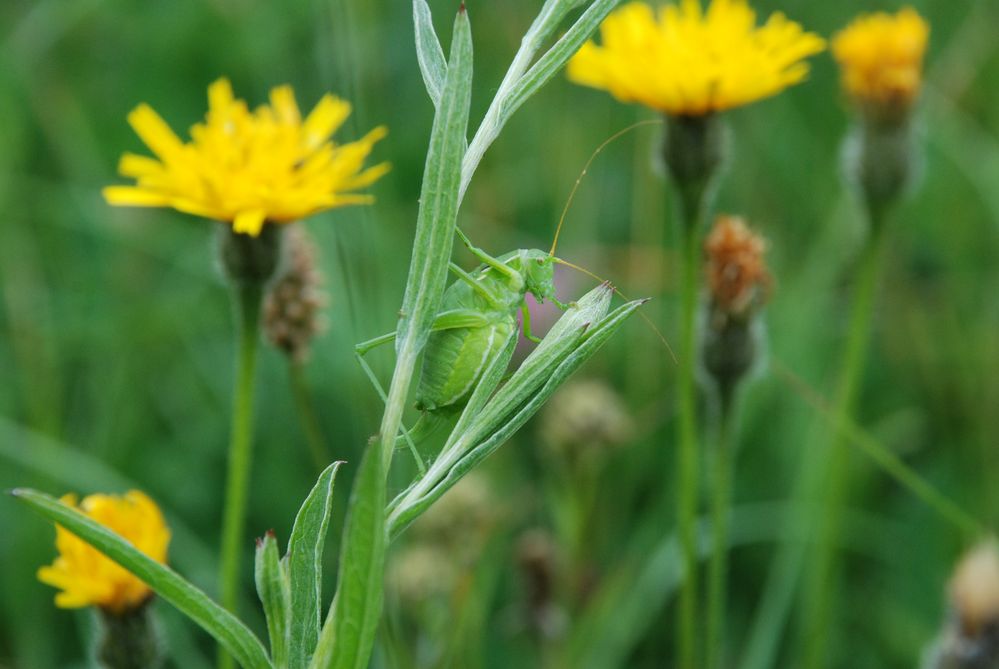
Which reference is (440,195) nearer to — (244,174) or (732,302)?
(244,174)

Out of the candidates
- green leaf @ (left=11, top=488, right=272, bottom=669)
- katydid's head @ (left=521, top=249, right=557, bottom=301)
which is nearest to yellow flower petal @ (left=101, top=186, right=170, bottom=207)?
katydid's head @ (left=521, top=249, right=557, bottom=301)

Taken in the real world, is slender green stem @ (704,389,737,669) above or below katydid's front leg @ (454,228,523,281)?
below

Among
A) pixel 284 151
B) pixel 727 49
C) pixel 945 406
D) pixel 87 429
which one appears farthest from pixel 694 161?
pixel 87 429

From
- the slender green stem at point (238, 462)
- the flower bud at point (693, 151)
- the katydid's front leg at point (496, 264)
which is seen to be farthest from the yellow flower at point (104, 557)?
the flower bud at point (693, 151)

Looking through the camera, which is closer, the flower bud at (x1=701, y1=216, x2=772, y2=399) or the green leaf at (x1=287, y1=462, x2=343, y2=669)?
the green leaf at (x1=287, y1=462, x2=343, y2=669)

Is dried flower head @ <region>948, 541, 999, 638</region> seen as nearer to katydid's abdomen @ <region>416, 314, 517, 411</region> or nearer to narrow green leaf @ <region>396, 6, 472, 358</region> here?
katydid's abdomen @ <region>416, 314, 517, 411</region>

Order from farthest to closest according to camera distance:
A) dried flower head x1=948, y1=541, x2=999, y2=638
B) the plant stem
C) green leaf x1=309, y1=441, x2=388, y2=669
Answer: the plant stem → dried flower head x1=948, y1=541, x2=999, y2=638 → green leaf x1=309, y1=441, x2=388, y2=669

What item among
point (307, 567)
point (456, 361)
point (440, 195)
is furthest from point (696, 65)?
point (307, 567)
